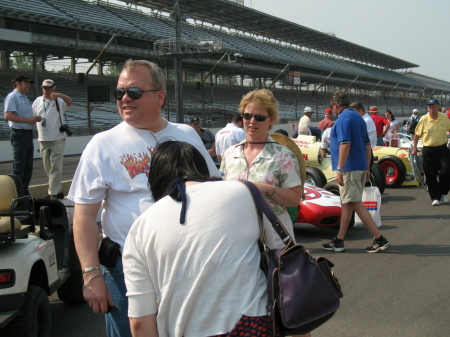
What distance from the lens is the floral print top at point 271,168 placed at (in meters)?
3.58

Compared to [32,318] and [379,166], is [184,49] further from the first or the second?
[32,318]

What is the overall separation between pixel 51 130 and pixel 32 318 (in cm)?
528

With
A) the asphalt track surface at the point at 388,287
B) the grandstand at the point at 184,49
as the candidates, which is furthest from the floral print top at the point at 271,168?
the grandstand at the point at 184,49

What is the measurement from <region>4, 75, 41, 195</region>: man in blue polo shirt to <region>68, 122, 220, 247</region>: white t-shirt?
5.58m

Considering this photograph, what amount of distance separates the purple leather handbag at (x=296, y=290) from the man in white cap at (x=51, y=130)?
22.5 ft

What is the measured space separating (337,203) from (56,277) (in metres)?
4.63

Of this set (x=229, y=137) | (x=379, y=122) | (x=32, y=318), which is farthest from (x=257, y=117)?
(x=379, y=122)

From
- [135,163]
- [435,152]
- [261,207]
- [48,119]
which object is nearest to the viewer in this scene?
[261,207]

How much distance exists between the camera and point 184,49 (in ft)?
119

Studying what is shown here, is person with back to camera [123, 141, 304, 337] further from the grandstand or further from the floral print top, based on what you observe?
the grandstand

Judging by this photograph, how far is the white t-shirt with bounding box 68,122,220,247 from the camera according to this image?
98.1 inches

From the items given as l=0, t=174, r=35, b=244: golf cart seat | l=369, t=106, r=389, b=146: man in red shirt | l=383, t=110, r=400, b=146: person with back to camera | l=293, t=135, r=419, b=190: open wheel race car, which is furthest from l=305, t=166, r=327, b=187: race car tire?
l=383, t=110, r=400, b=146: person with back to camera

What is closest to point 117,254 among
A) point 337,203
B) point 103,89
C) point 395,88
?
point 337,203

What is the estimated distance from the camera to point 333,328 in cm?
415
